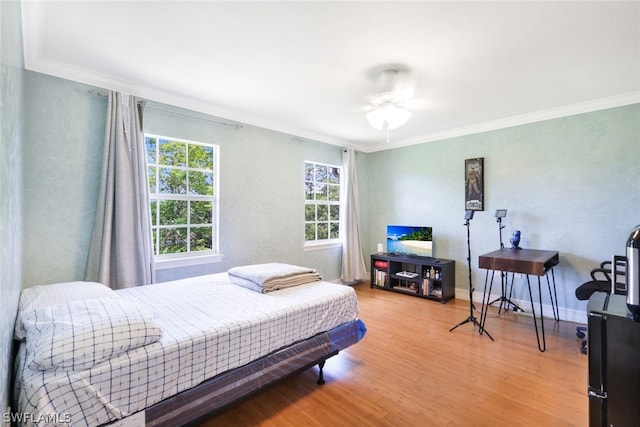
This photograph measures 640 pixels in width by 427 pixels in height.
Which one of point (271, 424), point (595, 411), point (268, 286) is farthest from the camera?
point (268, 286)

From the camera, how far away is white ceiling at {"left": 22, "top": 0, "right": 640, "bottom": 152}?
67.1 inches

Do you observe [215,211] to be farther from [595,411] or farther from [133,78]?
[595,411]

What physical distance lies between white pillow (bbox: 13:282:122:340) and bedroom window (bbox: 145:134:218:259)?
98 centimetres

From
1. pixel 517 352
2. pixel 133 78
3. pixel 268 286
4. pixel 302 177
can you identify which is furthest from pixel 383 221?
pixel 133 78

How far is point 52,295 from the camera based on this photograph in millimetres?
1766

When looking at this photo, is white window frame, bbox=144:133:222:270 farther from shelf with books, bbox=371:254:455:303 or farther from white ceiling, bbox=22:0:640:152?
shelf with books, bbox=371:254:455:303

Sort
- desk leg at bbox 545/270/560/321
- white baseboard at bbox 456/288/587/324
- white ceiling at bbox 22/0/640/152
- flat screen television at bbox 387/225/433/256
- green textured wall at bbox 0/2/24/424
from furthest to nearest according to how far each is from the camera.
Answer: flat screen television at bbox 387/225/433/256
desk leg at bbox 545/270/560/321
white baseboard at bbox 456/288/587/324
white ceiling at bbox 22/0/640/152
green textured wall at bbox 0/2/24/424

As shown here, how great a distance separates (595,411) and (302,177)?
11.9 feet

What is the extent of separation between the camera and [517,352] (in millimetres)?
2592

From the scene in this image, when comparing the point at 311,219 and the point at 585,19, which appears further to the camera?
the point at 311,219

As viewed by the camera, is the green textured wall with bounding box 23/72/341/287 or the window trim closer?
the green textured wall with bounding box 23/72/341/287

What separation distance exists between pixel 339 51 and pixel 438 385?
8.35 feet

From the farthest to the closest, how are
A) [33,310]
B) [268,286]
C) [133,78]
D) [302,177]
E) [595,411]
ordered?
[302,177]
[133,78]
[268,286]
[33,310]
[595,411]

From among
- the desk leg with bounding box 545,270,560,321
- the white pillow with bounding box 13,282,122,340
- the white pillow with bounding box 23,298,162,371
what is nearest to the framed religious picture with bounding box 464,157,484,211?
the desk leg with bounding box 545,270,560,321
